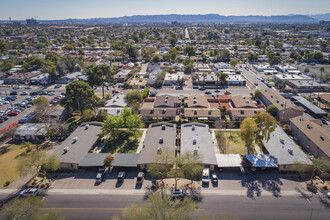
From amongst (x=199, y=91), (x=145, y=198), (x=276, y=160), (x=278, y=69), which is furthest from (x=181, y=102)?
(x=278, y=69)

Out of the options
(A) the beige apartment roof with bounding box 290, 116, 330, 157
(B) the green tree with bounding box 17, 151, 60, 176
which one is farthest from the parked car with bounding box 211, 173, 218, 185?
(B) the green tree with bounding box 17, 151, 60, 176

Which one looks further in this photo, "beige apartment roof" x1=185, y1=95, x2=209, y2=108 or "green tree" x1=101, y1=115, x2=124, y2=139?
"beige apartment roof" x1=185, y1=95, x2=209, y2=108

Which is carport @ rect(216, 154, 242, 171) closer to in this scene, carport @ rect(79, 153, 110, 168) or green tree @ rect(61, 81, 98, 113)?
carport @ rect(79, 153, 110, 168)

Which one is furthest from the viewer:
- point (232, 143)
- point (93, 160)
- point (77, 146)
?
point (232, 143)

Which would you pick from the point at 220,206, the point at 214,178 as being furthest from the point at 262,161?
the point at 220,206

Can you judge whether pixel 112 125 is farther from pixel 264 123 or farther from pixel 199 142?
pixel 264 123
